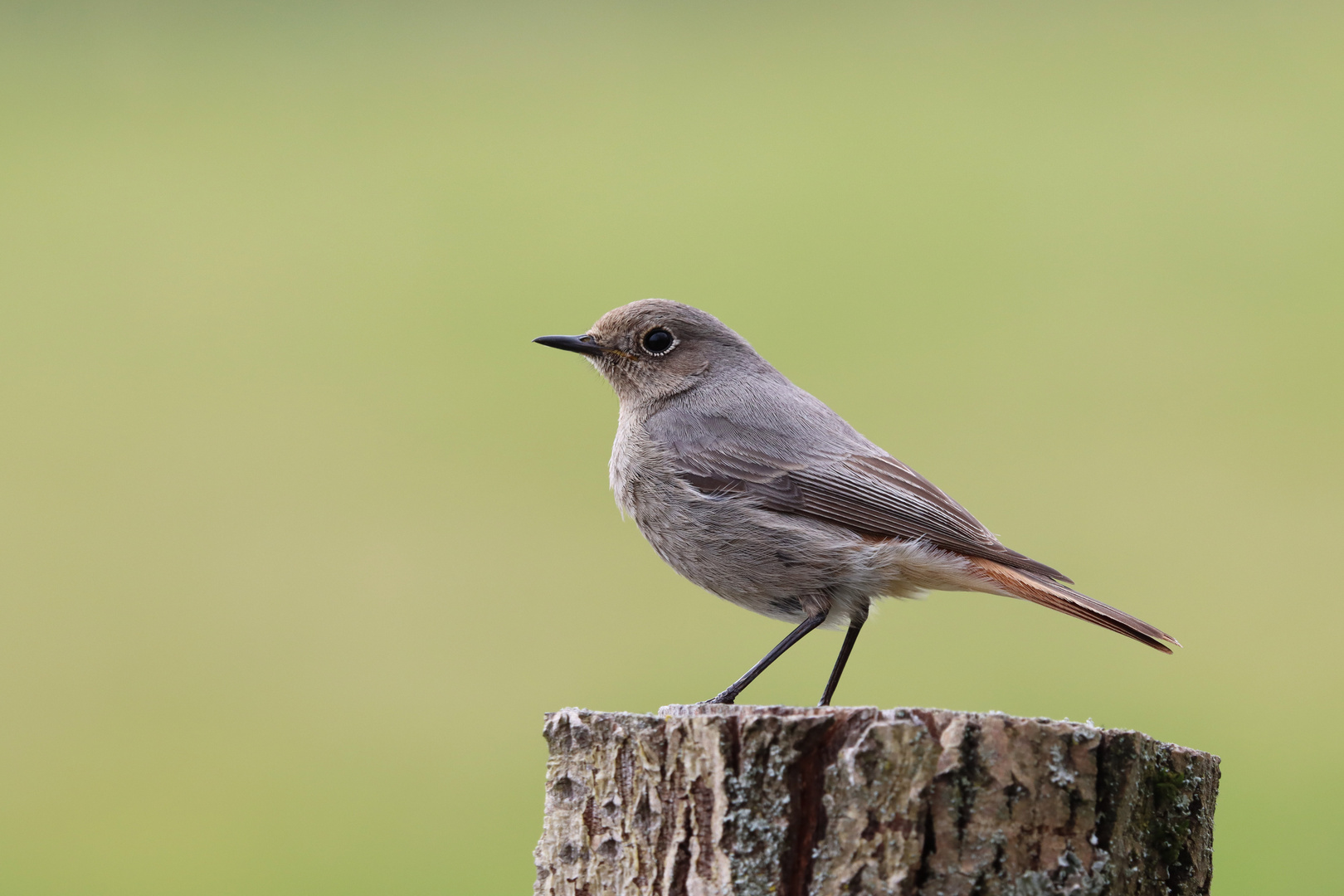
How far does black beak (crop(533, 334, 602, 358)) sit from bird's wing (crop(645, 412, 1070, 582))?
0.53 meters

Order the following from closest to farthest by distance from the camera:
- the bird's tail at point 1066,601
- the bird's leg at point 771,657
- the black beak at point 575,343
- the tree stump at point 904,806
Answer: the tree stump at point 904,806, the bird's tail at point 1066,601, the bird's leg at point 771,657, the black beak at point 575,343

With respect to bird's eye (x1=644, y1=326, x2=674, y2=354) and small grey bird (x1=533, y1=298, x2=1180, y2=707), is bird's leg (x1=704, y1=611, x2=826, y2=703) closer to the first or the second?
small grey bird (x1=533, y1=298, x2=1180, y2=707)

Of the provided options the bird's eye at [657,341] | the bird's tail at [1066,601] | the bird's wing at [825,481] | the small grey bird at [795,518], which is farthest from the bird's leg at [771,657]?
the bird's eye at [657,341]

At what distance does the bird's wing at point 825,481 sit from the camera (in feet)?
12.9

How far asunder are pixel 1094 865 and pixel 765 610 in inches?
73.8

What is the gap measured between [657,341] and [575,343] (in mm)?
350

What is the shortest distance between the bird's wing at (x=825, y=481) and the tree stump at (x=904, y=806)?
134 centimetres

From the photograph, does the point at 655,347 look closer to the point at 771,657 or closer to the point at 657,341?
the point at 657,341

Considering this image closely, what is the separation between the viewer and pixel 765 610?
13.8ft

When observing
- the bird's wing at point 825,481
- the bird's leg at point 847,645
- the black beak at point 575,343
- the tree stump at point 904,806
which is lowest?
the tree stump at point 904,806

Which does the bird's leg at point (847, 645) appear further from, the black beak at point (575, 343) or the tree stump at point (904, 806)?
the black beak at point (575, 343)

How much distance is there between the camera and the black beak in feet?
15.7

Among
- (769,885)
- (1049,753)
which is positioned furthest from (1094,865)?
(769,885)

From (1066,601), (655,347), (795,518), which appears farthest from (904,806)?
(655,347)
